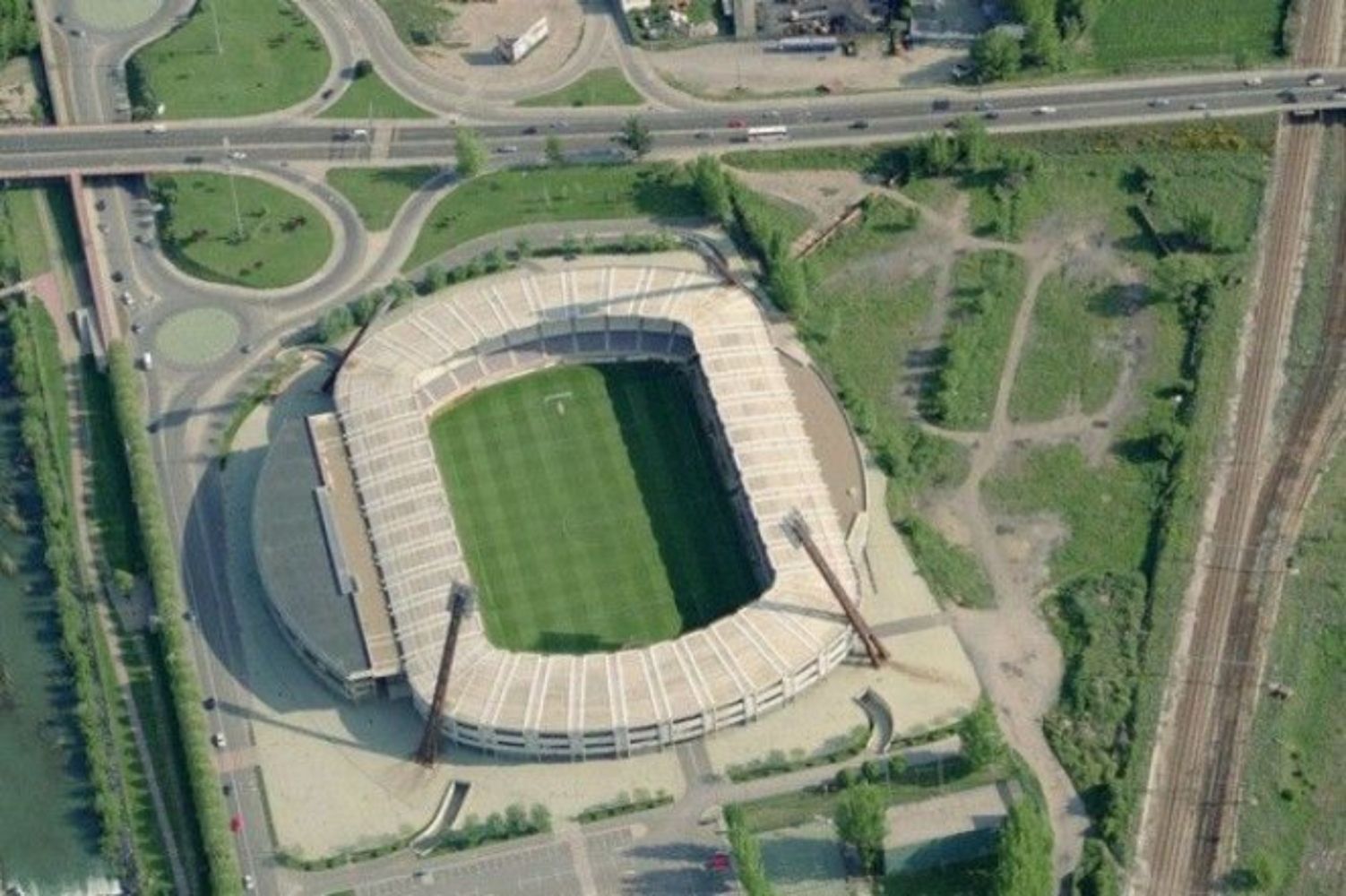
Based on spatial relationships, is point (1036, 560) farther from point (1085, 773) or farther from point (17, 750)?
point (17, 750)

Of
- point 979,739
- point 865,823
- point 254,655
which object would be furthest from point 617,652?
point 254,655

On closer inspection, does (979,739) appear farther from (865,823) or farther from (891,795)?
(865,823)

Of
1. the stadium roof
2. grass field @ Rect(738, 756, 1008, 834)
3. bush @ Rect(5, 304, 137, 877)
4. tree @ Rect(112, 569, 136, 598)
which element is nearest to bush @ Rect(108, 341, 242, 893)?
tree @ Rect(112, 569, 136, 598)

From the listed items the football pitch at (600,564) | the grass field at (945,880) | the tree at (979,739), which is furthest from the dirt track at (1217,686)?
the football pitch at (600,564)

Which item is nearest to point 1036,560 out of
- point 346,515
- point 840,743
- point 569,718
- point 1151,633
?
point 1151,633

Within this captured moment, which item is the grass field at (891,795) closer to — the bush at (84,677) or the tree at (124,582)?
the bush at (84,677)

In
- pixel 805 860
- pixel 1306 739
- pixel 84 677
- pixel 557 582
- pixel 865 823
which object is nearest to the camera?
pixel 865 823
